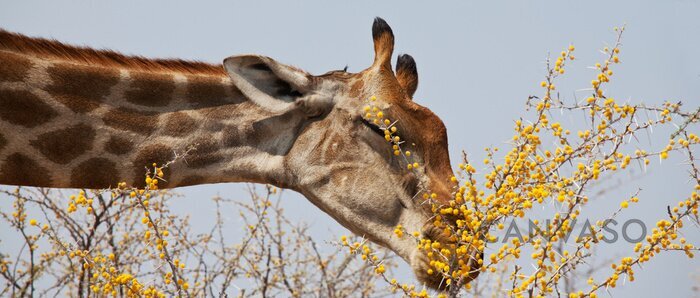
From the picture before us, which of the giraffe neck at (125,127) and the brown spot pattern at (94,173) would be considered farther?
the brown spot pattern at (94,173)

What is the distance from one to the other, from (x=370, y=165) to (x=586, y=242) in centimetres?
170

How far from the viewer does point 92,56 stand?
19.1 ft

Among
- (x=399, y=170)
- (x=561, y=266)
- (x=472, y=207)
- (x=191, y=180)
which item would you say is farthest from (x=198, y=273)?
(x=561, y=266)

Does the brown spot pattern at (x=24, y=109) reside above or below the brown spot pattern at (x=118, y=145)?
above

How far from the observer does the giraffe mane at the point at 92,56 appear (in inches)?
222

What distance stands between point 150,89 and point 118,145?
0.41 meters

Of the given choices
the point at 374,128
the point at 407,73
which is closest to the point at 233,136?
the point at 374,128

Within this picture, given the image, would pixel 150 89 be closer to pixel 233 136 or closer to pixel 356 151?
pixel 233 136

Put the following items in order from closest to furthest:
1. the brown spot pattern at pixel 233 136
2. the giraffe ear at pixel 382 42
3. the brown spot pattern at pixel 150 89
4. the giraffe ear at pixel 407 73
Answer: the brown spot pattern at pixel 150 89 < the brown spot pattern at pixel 233 136 < the giraffe ear at pixel 382 42 < the giraffe ear at pixel 407 73

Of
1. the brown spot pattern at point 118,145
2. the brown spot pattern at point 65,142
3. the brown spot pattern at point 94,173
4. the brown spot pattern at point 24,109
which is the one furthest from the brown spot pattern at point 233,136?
the brown spot pattern at point 24,109

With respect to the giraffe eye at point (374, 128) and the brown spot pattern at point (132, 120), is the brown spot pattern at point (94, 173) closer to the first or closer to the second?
the brown spot pattern at point (132, 120)

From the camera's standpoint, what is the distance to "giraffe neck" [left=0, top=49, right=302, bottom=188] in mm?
5410

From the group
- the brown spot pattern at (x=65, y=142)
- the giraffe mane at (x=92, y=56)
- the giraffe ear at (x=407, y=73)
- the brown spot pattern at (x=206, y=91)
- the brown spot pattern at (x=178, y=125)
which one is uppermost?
the giraffe ear at (x=407, y=73)

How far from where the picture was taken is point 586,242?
4477 millimetres
